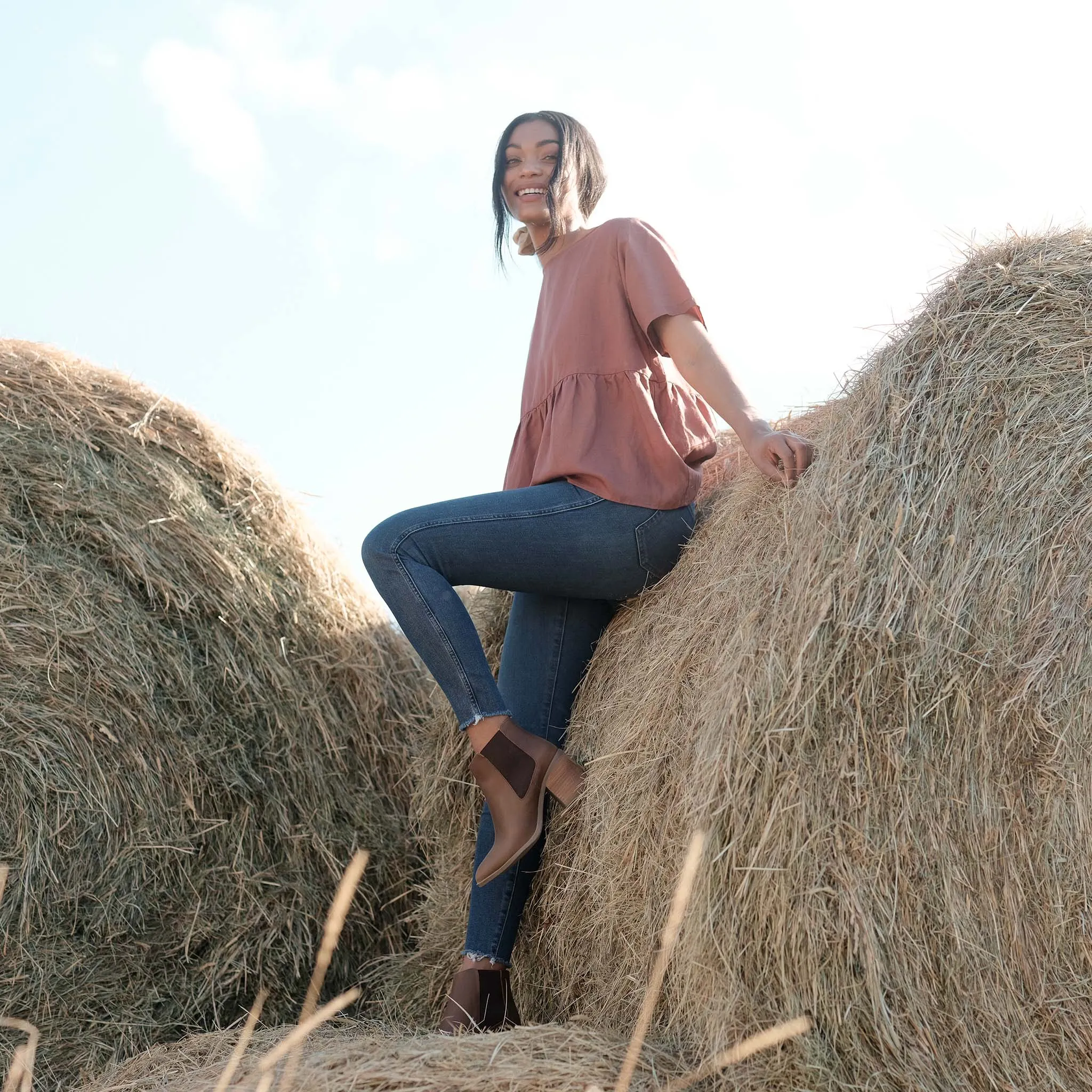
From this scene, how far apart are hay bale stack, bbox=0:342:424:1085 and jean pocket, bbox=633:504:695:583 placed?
1209 mm

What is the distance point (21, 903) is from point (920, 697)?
200 centimetres

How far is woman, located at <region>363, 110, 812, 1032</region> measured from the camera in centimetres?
254

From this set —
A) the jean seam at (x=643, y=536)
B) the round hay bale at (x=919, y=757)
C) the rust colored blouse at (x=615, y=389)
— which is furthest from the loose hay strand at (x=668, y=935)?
the rust colored blouse at (x=615, y=389)

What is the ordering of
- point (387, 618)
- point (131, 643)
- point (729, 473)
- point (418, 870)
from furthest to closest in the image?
1. point (387, 618)
2. point (418, 870)
3. point (131, 643)
4. point (729, 473)

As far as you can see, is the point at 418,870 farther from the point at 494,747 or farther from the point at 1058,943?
the point at 1058,943

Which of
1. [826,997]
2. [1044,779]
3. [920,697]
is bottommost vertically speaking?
[826,997]

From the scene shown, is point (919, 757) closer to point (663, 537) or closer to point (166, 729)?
point (663, 537)

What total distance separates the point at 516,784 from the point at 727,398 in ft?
3.04

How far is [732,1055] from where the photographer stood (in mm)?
1808

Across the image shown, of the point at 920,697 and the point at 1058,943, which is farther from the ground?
the point at 920,697

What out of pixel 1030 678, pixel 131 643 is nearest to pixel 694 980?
pixel 1030 678

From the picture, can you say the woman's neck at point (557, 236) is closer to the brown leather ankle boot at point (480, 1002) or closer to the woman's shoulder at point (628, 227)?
the woman's shoulder at point (628, 227)

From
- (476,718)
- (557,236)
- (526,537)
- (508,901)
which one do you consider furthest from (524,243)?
(508,901)

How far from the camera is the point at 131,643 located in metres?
3.09
